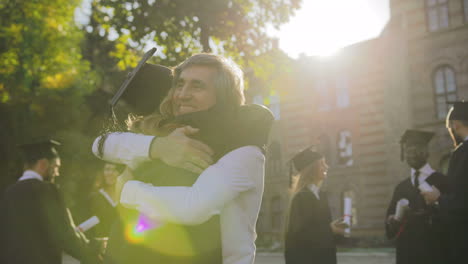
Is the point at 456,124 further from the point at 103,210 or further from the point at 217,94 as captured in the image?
the point at 103,210

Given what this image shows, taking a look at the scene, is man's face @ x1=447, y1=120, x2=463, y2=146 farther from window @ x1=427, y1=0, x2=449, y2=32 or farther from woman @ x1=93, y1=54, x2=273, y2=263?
window @ x1=427, y1=0, x2=449, y2=32

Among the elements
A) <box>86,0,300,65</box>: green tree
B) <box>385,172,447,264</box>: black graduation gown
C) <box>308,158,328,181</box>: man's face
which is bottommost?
<box>385,172,447,264</box>: black graduation gown

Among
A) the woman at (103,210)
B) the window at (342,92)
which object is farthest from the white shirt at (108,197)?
the window at (342,92)

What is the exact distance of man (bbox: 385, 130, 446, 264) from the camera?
689 cm

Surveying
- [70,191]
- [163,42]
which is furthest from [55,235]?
[70,191]

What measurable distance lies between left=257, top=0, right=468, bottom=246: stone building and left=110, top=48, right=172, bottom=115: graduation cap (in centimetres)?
1942

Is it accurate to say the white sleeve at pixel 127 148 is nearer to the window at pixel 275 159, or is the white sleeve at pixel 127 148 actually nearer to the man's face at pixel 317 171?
the man's face at pixel 317 171

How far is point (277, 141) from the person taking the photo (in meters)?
32.5

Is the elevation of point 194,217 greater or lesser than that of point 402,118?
lesser

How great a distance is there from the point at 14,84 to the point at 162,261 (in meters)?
22.2

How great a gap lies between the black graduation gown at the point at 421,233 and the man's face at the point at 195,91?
17.3 feet

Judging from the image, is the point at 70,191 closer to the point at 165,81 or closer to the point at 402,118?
the point at 402,118

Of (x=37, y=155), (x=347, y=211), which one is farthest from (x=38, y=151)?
(x=347, y=211)

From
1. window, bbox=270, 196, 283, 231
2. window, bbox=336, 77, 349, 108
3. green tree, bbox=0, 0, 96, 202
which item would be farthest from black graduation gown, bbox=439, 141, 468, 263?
window, bbox=270, 196, 283, 231
